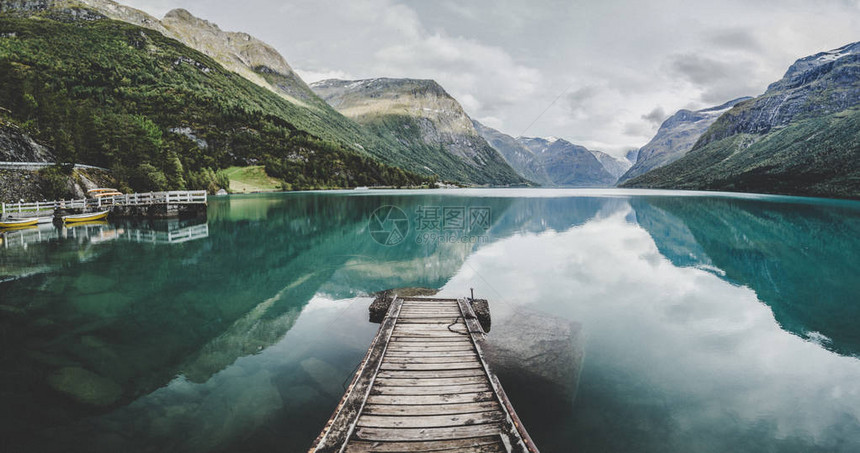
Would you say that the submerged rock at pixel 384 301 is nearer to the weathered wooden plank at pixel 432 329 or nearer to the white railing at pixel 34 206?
the weathered wooden plank at pixel 432 329

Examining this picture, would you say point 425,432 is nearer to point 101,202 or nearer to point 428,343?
point 428,343

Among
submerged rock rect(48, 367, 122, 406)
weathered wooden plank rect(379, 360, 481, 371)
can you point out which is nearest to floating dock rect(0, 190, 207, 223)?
submerged rock rect(48, 367, 122, 406)

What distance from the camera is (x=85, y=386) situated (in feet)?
30.8

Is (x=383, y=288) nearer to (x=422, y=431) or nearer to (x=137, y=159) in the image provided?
(x=422, y=431)

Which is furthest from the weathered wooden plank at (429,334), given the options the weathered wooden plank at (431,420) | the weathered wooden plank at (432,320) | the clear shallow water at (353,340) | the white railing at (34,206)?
the white railing at (34,206)

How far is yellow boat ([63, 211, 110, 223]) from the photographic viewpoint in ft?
147

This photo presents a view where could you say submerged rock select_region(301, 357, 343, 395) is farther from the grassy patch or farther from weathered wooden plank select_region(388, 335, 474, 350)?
the grassy patch

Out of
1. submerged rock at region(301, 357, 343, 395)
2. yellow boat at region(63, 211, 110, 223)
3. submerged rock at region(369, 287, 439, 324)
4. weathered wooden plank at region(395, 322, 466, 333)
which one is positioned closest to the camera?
submerged rock at region(301, 357, 343, 395)

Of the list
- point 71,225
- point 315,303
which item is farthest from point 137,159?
point 315,303

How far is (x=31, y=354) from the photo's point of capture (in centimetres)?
1110

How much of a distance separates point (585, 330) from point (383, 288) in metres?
10.9

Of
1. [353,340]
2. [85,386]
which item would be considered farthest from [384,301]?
[85,386]

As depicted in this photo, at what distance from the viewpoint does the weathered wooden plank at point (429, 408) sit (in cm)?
688

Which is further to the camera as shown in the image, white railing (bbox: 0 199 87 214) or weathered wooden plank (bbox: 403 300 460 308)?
white railing (bbox: 0 199 87 214)
